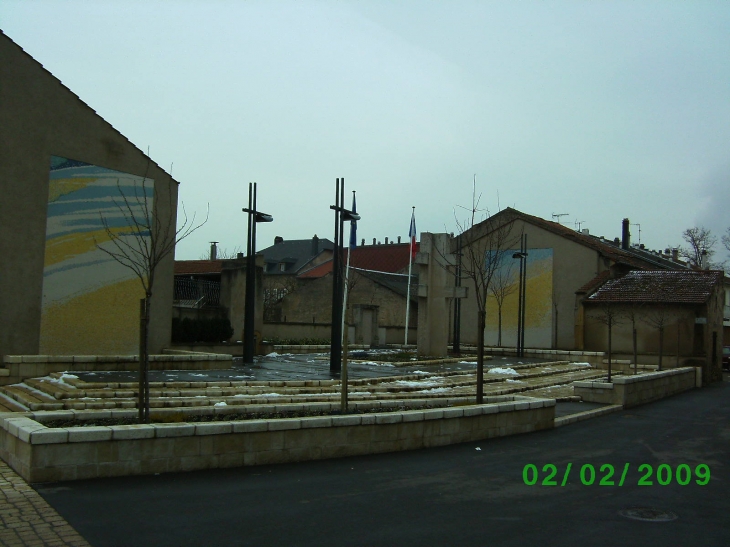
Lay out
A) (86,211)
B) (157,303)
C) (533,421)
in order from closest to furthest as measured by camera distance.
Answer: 1. (533,421)
2. (86,211)
3. (157,303)

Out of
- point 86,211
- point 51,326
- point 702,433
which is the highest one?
point 86,211

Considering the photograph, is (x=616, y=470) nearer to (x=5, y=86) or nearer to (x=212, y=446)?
(x=212, y=446)

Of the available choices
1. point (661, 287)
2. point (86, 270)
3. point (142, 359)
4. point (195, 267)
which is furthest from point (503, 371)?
point (195, 267)

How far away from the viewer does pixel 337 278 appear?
1989 centimetres

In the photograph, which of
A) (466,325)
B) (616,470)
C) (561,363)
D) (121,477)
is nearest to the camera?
(121,477)

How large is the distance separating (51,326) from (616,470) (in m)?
17.0

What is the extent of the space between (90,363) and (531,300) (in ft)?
90.9

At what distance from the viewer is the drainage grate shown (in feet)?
22.7

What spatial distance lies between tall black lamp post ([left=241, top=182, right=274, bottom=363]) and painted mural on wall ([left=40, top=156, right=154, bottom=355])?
10.9ft

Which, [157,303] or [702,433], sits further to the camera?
[157,303]

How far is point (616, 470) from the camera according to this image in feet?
31.2

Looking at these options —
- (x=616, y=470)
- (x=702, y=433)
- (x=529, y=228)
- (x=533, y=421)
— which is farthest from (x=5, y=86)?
(x=529, y=228)

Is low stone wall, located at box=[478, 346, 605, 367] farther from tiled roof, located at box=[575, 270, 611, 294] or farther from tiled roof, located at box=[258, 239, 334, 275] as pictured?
tiled roof, located at box=[258, 239, 334, 275]

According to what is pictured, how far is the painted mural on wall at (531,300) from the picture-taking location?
127 ft
